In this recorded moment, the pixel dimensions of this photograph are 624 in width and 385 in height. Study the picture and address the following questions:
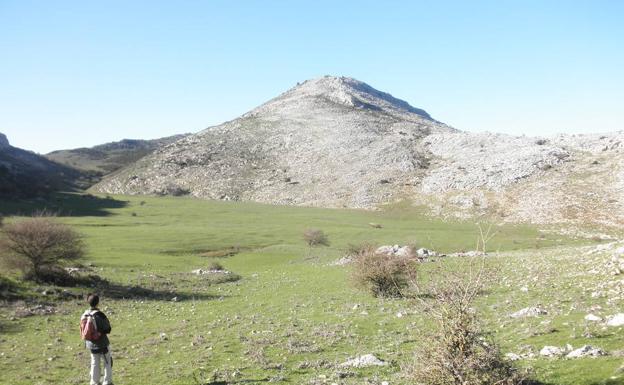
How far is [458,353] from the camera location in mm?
10766

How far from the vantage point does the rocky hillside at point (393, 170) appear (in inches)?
3883

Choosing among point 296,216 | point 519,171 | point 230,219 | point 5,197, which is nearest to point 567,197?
point 519,171

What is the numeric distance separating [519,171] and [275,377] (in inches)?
4466

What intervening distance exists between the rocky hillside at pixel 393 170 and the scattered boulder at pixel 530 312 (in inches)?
2833

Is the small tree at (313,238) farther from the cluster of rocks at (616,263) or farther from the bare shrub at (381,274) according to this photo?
the cluster of rocks at (616,263)

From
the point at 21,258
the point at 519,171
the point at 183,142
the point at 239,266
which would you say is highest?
the point at 183,142

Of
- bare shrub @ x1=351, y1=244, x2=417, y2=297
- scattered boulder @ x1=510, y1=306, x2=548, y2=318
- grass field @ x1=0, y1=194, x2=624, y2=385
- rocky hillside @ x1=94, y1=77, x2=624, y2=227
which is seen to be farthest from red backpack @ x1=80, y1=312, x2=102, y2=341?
rocky hillside @ x1=94, y1=77, x2=624, y2=227

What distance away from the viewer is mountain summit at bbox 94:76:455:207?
13975 cm

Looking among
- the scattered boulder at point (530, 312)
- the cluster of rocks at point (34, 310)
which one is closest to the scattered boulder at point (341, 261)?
the cluster of rocks at point (34, 310)

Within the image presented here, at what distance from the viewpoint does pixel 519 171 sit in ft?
378

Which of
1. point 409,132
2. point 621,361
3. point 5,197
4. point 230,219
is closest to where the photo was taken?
point 621,361

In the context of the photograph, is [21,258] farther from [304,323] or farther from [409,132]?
[409,132]

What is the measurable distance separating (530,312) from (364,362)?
919cm

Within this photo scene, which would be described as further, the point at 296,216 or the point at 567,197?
the point at 296,216
